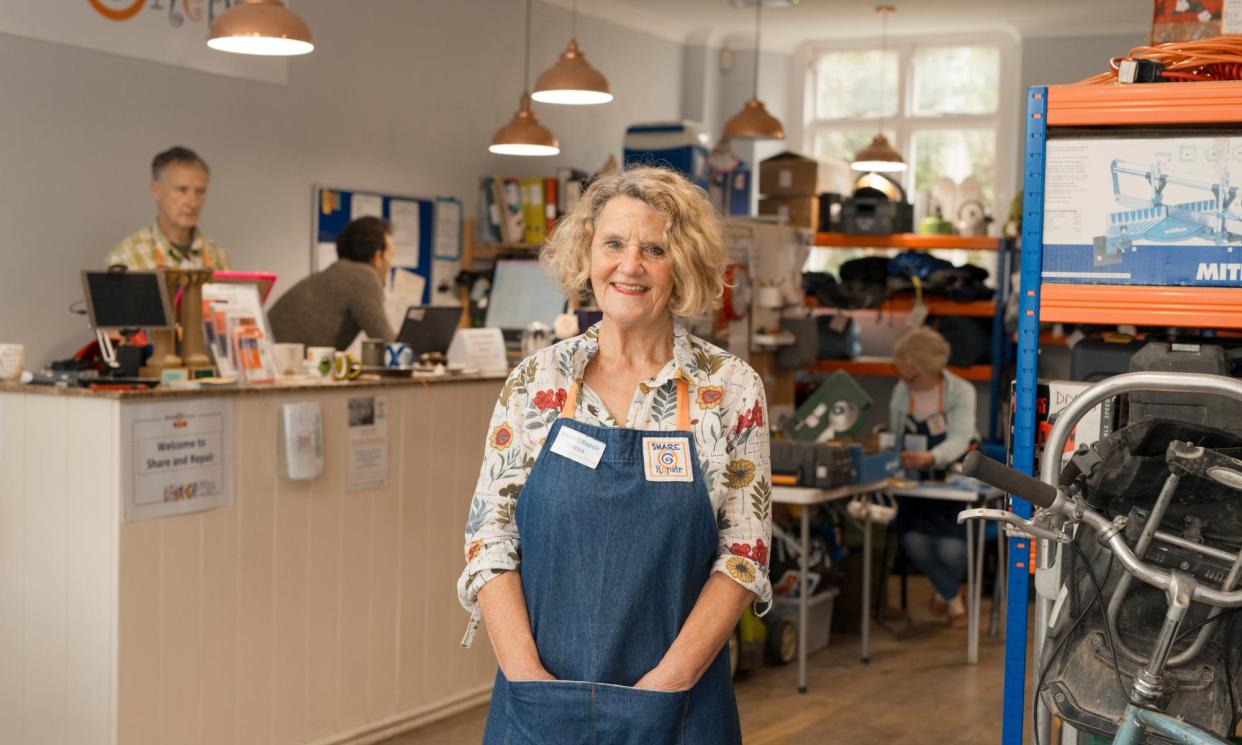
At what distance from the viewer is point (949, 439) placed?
6801 mm

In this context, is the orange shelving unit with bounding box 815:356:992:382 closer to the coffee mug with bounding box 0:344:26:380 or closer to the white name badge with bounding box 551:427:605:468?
the coffee mug with bounding box 0:344:26:380

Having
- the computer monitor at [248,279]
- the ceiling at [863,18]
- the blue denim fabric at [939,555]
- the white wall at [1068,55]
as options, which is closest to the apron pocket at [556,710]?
the computer monitor at [248,279]

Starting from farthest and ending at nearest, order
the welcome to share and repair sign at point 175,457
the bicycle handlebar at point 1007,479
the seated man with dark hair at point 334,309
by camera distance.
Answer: the seated man with dark hair at point 334,309 → the welcome to share and repair sign at point 175,457 → the bicycle handlebar at point 1007,479

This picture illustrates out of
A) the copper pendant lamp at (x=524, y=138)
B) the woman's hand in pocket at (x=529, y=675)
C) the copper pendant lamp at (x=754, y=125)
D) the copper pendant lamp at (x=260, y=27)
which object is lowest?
the woman's hand in pocket at (x=529, y=675)

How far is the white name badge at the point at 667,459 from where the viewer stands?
226 centimetres

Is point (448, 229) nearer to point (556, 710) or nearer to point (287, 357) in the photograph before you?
point (287, 357)

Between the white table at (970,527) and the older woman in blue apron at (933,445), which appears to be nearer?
the white table at (970,527)

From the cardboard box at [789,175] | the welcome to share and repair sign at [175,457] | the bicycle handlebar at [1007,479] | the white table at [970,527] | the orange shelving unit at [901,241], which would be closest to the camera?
the bicycle handlebar at [1007,479]

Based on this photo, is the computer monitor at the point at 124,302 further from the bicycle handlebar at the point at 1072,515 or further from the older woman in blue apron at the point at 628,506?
the bicycle handlebar at the point at 1072,515

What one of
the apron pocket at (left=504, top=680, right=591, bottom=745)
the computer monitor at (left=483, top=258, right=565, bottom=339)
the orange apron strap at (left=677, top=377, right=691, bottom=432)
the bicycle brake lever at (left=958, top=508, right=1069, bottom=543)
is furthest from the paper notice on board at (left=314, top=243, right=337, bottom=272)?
the bicycle brake lever at (left=958, top=508, right=1069, bottom=543)

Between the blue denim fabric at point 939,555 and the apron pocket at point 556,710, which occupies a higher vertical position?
the apron pocket at point 556,710

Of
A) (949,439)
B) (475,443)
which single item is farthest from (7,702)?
(949,439)

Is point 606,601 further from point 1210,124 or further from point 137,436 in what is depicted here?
point 137,436

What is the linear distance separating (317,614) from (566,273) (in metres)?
2.49
